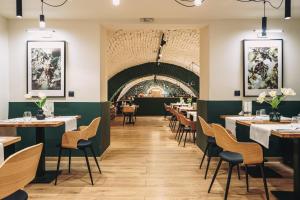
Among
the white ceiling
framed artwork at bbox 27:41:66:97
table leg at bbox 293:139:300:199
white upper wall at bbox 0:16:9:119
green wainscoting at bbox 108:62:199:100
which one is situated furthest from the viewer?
green wainscoting at bbox 108:62:199:100

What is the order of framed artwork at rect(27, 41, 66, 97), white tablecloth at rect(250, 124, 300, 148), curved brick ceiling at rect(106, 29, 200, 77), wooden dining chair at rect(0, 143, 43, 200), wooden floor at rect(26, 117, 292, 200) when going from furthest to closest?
curved brick ceiling at rect(106, 29, 200, 77) < framed artwork at rect(27, 41, 66, 97) < wooden floor at rect(26, 117, 292, 200) < white tablecloth at rect(250, 124, 300, 148) < wooden dining chair at rect(0, 143, 43, 200)

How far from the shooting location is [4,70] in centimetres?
611

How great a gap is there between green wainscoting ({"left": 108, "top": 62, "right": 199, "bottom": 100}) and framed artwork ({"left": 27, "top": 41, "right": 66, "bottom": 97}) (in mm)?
11587

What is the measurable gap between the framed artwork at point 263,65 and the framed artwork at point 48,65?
3.69 meters

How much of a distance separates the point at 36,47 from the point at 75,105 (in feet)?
4.56

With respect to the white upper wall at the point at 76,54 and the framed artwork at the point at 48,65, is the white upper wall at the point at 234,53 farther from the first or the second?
the framed artwork at the point at 48,65

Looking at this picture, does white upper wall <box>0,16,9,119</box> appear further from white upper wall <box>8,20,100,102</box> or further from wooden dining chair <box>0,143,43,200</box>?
wooden dining chair <box>0,143,43,200</box>

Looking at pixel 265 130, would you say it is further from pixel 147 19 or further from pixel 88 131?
pixel 147 19

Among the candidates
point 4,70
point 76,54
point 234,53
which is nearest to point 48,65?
Result: point 76,54

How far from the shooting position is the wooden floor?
4059mm

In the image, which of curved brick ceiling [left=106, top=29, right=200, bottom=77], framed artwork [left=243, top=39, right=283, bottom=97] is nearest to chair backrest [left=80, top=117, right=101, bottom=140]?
framed artwork [left=243, top=39, right=283, bottom=97]

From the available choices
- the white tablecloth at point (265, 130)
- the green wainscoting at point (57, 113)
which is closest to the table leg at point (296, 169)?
the white tablecloth at point (265, 130)

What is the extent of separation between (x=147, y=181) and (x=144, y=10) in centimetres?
303

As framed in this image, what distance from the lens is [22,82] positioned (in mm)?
6332
